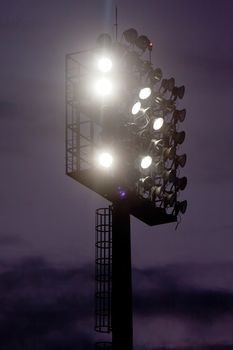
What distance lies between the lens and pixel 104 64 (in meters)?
33.2

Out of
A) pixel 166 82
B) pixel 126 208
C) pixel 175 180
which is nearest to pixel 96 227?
pixel 126 208

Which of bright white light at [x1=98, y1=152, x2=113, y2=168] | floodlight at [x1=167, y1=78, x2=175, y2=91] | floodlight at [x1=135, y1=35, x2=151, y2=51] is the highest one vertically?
floodlight at [x1=135, y1=35, x2=151, y2=51]

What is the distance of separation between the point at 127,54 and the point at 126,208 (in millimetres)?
5041

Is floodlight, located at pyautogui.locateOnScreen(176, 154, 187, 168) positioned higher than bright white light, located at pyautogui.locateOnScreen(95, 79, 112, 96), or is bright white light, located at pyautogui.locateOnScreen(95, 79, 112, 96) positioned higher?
bright white light, located at pyautogui.locateOnScreen(95, 79, 112, 96)

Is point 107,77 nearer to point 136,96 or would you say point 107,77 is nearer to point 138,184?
point 136,96

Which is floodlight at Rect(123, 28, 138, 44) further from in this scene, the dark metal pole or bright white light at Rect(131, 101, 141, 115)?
the dark metal pole

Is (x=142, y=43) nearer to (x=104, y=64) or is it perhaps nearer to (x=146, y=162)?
(x=104, y=64)

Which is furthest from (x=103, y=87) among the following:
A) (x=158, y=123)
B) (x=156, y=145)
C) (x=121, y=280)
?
(x=121, y=280)

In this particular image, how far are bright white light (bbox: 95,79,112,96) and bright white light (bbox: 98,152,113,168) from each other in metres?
2.09

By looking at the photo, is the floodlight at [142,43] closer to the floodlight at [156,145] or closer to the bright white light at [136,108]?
the bright white light at [136,108]

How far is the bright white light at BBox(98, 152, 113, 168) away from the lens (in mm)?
32094

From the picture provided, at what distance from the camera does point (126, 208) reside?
107 feet

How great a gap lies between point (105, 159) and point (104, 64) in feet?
10.6

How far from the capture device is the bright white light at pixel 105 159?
32094 millimetres
